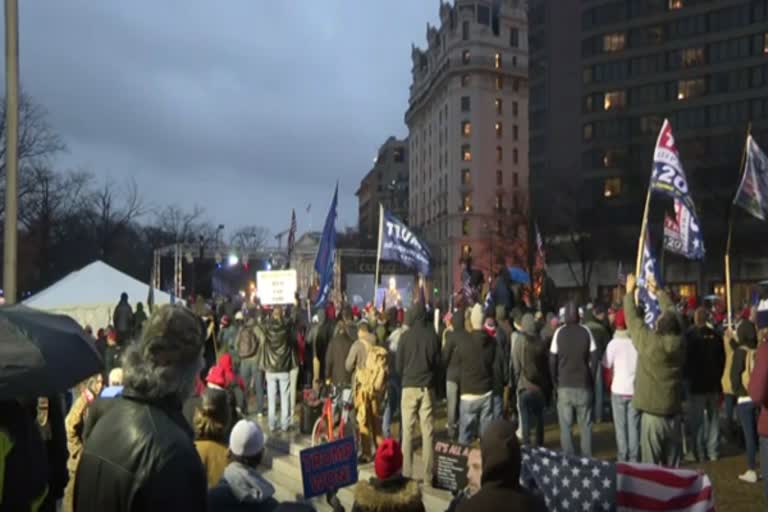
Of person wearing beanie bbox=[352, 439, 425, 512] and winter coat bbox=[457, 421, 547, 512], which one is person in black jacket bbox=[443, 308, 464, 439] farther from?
winter coat bbox=[457, 421, 547, 512]

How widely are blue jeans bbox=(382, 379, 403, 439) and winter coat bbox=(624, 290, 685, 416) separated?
15.3 feet

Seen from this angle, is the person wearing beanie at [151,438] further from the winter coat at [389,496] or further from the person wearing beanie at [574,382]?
the person wearing beanie at [574,382]

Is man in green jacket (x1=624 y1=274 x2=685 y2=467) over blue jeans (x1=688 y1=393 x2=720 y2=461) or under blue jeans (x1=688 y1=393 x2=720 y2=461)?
over

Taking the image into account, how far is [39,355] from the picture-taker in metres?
3.68

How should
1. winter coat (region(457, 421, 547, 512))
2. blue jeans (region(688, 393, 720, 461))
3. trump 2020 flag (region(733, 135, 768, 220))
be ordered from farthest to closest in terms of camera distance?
trump 2020 flag (region(733, 135, 768, 220)) < blue jeans (region(688, 393, 720, 461)) < winter coat (region(457, 421, 547, 512))

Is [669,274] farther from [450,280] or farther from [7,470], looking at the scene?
[7,470]

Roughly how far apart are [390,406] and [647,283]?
14.9 feet

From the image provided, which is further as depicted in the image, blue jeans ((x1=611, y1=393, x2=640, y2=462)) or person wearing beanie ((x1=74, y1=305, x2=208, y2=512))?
blue jeans ((x1=611, y1=393, x2=640, y2=462))

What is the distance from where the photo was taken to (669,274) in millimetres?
70438

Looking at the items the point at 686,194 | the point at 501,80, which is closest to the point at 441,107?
the point at 501,80

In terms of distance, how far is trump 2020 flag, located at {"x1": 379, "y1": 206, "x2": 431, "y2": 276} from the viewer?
59.5 ft

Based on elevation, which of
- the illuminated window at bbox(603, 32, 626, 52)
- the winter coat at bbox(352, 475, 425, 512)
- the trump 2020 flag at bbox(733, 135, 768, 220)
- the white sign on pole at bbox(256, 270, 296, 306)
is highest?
the illuminated window at bbox(603, 32, 626, 52)

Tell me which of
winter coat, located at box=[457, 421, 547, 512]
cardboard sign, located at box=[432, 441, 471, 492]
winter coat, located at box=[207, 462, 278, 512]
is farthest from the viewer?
cardboard sign, located at box=[432, 441, 471, 492]

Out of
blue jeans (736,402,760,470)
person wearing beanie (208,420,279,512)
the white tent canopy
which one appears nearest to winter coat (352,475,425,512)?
person wearing beanie (208,420,279,512)
